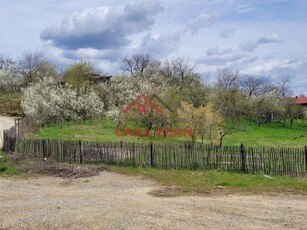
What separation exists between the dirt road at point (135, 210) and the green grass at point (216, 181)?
1091mm

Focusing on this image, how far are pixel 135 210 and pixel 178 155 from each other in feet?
25.4

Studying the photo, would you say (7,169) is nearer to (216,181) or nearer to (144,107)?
(216,181)

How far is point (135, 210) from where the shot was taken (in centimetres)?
1074

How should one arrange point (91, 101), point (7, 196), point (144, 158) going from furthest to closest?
point (91, 101)
point (144, 158)
point (7, 196)

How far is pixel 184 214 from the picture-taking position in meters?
10.4

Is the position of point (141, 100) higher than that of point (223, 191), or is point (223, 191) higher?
point (141, 100)

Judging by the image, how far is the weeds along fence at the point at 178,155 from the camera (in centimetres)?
1683

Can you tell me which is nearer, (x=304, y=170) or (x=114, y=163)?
(x=304, y=170)

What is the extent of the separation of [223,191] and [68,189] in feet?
18.7

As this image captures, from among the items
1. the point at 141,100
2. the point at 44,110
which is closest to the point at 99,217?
the point at 141,100

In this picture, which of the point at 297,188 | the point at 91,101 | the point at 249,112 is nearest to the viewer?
the point at 297,188

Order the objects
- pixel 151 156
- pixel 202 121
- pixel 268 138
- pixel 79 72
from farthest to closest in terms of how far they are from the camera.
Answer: pixel 79 72, pixel 268 138, pixel 202 121, pixel 151 156

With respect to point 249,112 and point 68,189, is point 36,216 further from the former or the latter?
point 249,112

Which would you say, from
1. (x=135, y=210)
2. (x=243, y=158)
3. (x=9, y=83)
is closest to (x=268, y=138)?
(x=243, y=158)
